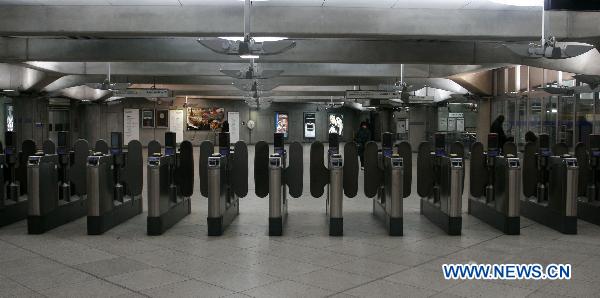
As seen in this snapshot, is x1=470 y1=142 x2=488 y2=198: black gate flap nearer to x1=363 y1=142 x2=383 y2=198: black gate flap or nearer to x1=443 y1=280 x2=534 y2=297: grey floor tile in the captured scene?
x1=363 y1=142 x2=383 y2=198: black gate flap

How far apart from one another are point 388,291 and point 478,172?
12.7 feet

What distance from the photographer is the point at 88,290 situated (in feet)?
14.1

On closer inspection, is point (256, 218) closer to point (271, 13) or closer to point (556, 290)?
point (271, 13)

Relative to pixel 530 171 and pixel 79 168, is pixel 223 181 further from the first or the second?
pixel 530 171

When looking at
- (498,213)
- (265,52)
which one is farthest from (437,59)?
(265,52)

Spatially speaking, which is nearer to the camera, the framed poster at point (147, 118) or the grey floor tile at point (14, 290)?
the grey floor tile at point (14, 290)

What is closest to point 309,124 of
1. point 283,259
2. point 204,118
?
point 204,118

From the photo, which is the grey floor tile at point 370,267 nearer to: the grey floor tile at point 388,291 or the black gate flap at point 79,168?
the grey floor tile at point 388,291

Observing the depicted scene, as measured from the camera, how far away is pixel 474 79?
53.4ft

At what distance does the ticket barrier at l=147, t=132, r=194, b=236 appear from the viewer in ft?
20.9

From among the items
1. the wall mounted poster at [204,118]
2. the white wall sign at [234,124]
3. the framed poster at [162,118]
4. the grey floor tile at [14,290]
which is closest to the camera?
the grey floor tile at [14,290]

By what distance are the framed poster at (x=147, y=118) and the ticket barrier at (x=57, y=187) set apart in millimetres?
20674

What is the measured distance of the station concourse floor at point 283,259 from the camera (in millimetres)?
4352

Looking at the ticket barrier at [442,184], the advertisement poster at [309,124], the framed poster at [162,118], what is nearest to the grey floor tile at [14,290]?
the ticket barrier at [442,184]
